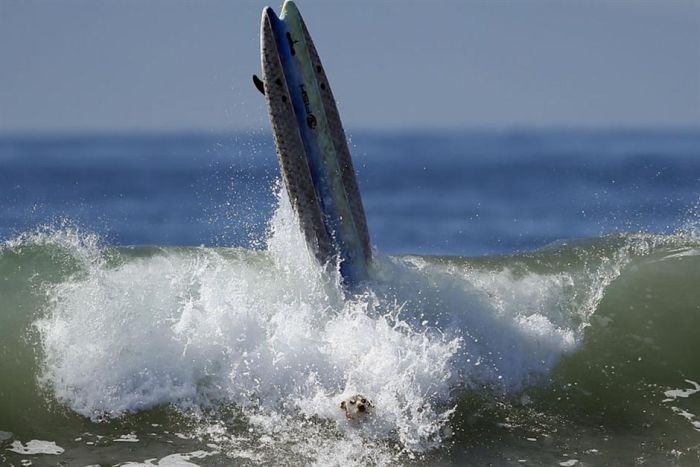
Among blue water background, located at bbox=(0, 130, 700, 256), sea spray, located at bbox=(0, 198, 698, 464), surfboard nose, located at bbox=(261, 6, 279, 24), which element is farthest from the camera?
blue water background, located at bbox=(0, 130, 700, 256)

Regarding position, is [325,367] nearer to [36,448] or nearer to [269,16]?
[36,448]

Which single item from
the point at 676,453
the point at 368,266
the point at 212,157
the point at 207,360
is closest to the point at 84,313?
the point at 207,360

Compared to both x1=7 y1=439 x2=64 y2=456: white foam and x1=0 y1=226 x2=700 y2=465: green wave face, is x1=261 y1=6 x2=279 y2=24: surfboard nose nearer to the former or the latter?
x1=0 y1=226 x2=700 y2=465: green wave face

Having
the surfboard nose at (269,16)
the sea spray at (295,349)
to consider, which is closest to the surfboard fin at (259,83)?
the surfboard nose at (269,16)

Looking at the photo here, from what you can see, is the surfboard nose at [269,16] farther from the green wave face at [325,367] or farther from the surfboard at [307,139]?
the green wave face at [325,367]

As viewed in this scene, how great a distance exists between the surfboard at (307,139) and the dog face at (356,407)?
146cm

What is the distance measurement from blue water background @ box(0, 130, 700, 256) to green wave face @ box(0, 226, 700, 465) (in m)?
3.89

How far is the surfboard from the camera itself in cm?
1113

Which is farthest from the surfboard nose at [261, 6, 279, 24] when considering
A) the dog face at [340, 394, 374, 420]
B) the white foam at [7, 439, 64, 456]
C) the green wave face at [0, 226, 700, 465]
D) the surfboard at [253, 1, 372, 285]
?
the white foam at [7, 439, 64, 456]

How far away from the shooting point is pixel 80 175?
41812 mm

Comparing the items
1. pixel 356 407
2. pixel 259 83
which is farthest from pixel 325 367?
pixel 259 83

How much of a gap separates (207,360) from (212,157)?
44.1 m

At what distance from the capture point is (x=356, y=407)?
9844 mm

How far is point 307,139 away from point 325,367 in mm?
1900
